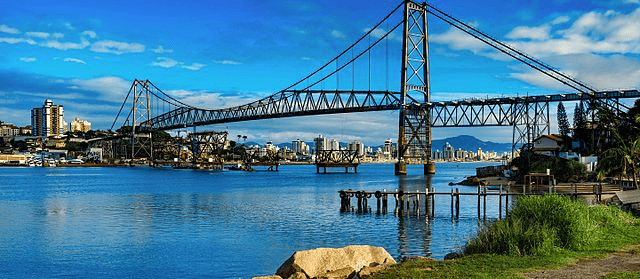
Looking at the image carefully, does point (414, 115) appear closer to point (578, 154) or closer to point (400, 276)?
point (578, 154)

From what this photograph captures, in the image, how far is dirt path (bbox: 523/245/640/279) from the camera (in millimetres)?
13898

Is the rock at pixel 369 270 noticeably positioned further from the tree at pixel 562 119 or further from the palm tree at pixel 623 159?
the tree at pixel 562 119

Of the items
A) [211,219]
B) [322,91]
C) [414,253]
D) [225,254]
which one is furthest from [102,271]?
[322,91]

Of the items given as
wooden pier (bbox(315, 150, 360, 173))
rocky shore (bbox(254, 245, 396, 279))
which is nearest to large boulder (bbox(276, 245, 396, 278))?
rocky shore (bbox(254, 245, 396, 279))

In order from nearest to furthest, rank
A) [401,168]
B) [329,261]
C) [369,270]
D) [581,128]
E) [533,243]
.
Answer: [369,270] → [329,261] → [533,243] → [581,128] → [401,168]

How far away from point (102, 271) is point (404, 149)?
8033 cm

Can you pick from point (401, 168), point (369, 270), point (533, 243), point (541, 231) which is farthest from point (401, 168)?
point (369, 270)

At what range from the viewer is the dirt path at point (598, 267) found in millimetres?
13898

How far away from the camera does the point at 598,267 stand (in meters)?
14.8

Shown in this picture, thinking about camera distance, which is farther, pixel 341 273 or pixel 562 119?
pixel 562 119

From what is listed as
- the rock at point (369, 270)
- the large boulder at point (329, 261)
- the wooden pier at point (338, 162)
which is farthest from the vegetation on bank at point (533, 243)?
the wooden pier at point (338, 162)

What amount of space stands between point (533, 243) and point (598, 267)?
196 cm

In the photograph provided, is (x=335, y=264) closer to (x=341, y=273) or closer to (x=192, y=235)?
(x=341, y=273)

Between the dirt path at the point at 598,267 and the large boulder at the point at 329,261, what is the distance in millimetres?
3889
